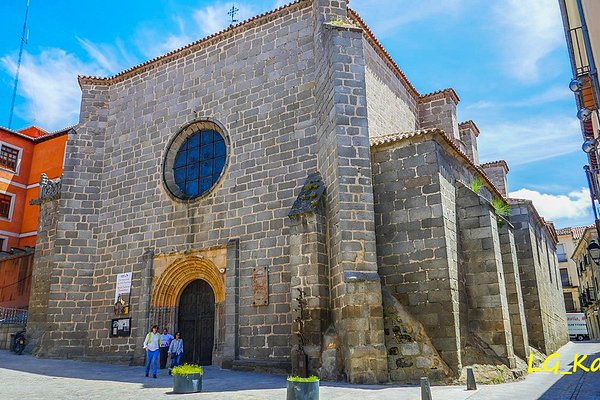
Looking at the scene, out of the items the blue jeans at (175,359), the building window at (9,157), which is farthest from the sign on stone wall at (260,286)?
the building window at (9,157)

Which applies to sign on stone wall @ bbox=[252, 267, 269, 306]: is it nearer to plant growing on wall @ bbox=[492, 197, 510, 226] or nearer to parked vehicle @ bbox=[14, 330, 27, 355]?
plant growing on wall @ bbox=[492, 197, 510, 226]

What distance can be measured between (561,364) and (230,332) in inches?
331

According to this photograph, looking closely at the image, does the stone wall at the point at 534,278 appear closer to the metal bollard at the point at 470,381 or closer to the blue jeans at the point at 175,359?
the metal bollard at the point at 470,381

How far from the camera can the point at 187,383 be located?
838 centimetres

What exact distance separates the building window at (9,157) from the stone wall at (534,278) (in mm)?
21081

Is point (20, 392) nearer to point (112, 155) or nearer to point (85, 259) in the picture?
point (85, 259)

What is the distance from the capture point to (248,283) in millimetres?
12469

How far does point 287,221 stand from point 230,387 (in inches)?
175

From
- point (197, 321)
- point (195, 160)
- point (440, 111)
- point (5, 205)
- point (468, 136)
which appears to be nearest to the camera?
point (197, 321)

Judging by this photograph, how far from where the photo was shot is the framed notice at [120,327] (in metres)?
13.9

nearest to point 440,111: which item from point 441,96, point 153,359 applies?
point 441,96

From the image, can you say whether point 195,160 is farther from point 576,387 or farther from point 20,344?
point 576,387

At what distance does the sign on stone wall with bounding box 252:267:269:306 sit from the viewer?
475 inches

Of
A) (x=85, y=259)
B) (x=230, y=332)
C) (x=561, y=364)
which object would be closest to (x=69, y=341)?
(x=85, y=259)
